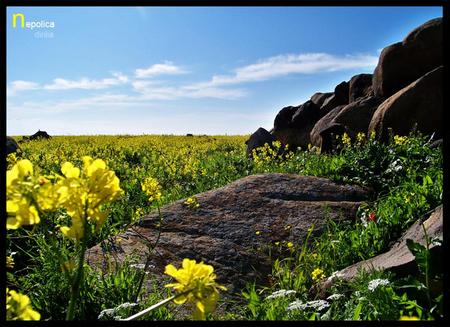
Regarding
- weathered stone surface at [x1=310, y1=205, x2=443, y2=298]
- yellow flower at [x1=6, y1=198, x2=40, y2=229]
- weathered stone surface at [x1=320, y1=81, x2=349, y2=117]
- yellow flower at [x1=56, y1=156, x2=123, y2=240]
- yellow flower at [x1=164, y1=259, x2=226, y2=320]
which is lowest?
weathered stone surface at [x1=310, y1=205, x2=443, y2=298]

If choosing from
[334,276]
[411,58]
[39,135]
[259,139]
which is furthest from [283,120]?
[39,135]

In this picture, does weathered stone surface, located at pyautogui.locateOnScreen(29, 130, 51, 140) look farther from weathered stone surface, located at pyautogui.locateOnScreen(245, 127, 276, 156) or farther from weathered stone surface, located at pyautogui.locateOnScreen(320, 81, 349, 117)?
weathered stone surface, located at pyautogui.locateOnScreen(320, 81, 349, 117)

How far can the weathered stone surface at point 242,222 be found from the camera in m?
4.46

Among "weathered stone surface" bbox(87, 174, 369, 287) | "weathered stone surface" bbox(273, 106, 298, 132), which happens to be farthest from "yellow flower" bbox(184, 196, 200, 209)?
"weathered stone surface" bbox(273, 106, 298, 132)

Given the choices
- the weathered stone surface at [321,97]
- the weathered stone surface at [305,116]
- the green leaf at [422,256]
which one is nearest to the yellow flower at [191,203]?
the green leaf at [422,256]

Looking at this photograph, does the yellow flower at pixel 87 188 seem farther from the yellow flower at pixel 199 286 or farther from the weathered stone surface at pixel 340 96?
the weathered stone surface at pixel 340 96

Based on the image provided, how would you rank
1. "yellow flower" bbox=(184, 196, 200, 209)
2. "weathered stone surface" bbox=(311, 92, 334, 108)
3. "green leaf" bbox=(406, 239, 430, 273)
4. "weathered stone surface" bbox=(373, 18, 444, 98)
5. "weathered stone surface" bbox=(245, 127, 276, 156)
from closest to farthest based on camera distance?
1. "green leaf" bbox=(406, 239, 430, 273)
2. "yellow flower" bbox=(184, 196, 200, 209)
3. "weathered stone surface" bbox=(373, 18, 444, 98)
4. "weathered stone surface" bbox=(245, 127, 276, 156)
5. "weathered stone surface" bbox=(311, 92, 334, 108)

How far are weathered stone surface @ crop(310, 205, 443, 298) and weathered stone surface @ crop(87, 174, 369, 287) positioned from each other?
731 mm

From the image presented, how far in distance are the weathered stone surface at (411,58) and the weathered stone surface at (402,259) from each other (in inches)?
A: 321

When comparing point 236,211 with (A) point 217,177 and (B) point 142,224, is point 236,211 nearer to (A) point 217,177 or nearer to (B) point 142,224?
(B) point 142,224

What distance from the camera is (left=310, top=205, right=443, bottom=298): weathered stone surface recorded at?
3.40 metres

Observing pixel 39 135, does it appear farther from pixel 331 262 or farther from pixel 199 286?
pixel 199 286
